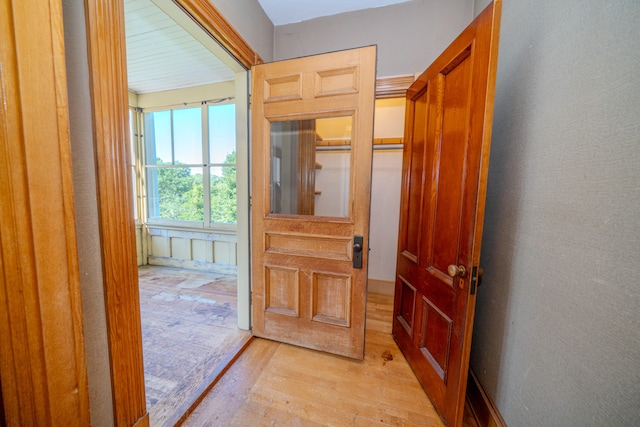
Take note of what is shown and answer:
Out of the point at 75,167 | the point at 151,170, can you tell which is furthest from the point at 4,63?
the point at 151,170

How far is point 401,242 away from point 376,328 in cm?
93

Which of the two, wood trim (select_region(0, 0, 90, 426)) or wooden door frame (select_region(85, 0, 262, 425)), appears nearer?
wood trim (select_region(0, 0, 90, 426))

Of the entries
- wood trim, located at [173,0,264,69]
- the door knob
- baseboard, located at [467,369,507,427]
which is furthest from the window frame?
baseboard, located at [467,369,507,427]

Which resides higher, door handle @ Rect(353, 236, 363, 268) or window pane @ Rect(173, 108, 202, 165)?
window pane @ Rect(173, 108, 202, 165)

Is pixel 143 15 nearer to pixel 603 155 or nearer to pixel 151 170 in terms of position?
pixel 151 170

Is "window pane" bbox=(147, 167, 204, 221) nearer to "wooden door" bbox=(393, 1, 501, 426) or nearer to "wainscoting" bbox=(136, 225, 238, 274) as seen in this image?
"wainscoting" bbox=(136, 225, 238, 274)

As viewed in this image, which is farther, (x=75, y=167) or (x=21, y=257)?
(x=75, y=167)

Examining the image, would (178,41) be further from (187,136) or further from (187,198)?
(187,198)

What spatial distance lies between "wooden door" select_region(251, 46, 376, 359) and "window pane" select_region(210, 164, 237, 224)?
180 cm

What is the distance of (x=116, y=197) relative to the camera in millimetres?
870

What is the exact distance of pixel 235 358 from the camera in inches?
65.7

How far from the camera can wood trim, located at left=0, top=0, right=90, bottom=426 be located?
1.85 ft

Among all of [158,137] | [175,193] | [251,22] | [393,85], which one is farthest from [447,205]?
[158,137]

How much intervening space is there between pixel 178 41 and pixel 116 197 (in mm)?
2337
